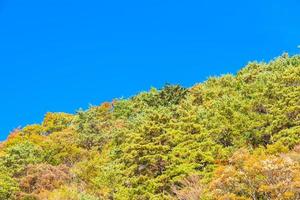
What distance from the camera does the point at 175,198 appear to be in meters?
35.6

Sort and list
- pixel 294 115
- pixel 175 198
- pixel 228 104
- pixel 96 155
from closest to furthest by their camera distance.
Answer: pixel 175 198
pixel 294 115
pixel 228 104
pixel 96 155

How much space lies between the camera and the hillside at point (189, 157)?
2880 cm

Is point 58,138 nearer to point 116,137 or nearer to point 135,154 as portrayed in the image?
point 116,137

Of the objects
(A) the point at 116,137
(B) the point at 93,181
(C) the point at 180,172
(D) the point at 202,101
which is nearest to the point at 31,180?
(B) the point at 93,181

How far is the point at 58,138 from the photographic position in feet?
197

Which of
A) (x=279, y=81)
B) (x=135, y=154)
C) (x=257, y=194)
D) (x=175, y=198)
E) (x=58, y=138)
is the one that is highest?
(x=58, y=138)

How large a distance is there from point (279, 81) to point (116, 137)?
1701 centimetres

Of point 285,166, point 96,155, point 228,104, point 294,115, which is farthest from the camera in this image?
point 96,155

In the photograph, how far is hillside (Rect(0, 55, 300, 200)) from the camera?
1134 inches

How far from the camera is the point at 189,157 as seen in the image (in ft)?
126

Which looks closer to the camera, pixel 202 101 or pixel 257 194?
pixel 257 194

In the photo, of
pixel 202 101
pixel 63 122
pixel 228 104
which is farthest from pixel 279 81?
pixel 63 122

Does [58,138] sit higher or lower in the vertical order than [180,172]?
higher

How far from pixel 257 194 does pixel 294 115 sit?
1622cm
